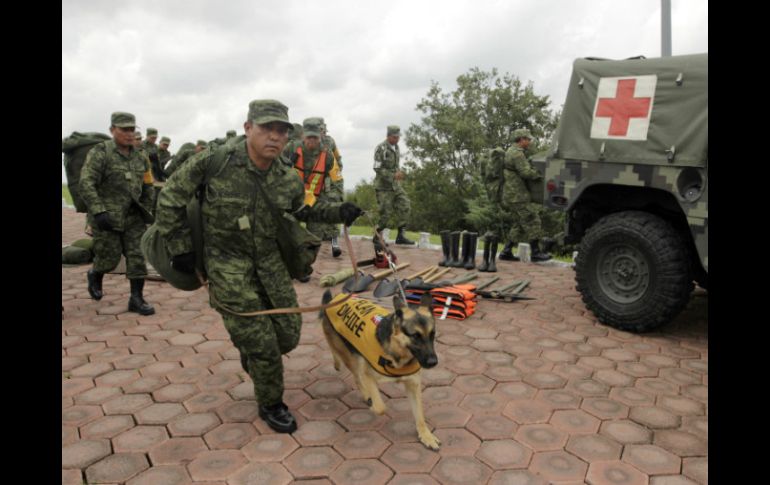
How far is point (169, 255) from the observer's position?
128 inches

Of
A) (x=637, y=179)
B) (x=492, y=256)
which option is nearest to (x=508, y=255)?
(x=492, y=256)

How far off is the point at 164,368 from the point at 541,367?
10.9ft

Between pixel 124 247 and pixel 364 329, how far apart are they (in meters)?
3.90

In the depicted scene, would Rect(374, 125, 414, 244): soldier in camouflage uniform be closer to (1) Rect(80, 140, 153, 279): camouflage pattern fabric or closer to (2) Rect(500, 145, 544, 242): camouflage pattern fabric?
(2) Rect(500, 145, 544, 242): camouflage pattern fabric

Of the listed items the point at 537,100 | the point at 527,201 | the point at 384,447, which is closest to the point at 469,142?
the point at 537,100

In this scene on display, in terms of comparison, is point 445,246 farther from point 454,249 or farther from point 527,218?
point 527,218

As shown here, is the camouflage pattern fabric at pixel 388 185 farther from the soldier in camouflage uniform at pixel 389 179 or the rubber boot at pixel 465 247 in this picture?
the rubber boot at pixel 465 247

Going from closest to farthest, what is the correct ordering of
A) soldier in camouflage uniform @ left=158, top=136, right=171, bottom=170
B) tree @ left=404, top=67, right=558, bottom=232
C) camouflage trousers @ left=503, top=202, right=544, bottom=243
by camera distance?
camouflage trousers @ left=503, top=202, right=544, bottom=243
soldier in camouflage uniform @ left=158, top=136, right=171, bottom=170
tree @ left=404, top=67, right=558, bottom=232

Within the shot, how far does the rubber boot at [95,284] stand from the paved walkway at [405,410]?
1.74ft

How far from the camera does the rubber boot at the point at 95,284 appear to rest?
240 inches

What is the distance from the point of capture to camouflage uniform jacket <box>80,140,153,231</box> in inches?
211

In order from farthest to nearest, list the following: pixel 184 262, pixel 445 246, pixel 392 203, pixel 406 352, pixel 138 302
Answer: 1. pixel 392 203
2. pixel 445 246
3. pixel 138 302
4. pixel 184 262
5. pixel 406 352

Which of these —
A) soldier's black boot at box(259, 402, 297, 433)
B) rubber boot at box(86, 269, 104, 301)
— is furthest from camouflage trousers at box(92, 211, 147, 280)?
soldier's black boot at box(259, 402, 297, 433)

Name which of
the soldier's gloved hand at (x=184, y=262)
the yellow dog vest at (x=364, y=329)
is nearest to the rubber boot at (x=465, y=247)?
the yellow dog vest at (x=364, y=329)
